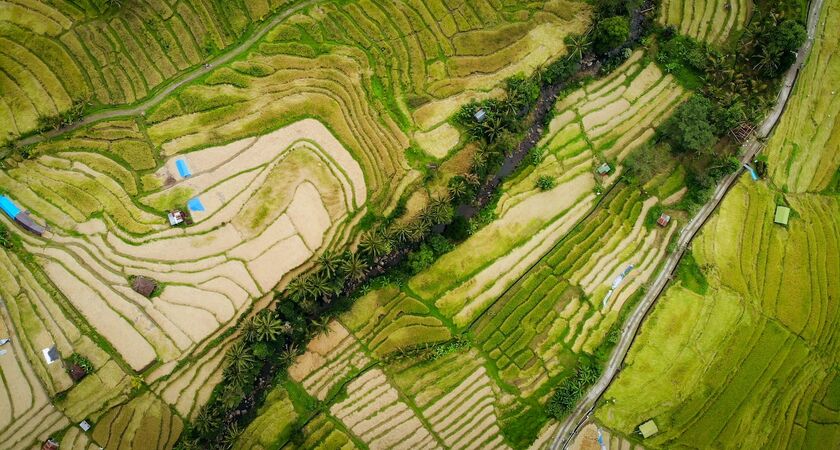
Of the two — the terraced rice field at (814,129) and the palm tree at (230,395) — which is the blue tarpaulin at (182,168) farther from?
the terraced rice field at (814,129)

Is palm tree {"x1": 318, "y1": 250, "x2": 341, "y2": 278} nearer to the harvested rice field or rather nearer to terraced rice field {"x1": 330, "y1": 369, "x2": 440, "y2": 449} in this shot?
the harvested rice field

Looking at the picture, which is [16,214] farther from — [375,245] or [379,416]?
[379,416]

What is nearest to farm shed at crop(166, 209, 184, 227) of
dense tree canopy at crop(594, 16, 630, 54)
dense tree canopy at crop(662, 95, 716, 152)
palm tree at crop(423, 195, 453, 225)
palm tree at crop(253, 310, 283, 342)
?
palm tree at crop(253, 310, 283, 342)

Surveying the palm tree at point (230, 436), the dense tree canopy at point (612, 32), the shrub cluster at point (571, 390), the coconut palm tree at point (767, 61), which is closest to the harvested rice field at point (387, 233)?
the palm tree at point (230, 436)

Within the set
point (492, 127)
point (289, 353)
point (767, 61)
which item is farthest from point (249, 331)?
point (767, 61)

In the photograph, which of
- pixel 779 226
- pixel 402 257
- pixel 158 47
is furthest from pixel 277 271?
pixel 779 226

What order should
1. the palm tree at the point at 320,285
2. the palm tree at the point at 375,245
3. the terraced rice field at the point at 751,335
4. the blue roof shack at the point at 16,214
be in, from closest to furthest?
1. the blue roof shack at the point at 16,214
2. the palm tree at the point at 320,285
3. the palm tree at the point at 375,245
4. the terraced rice field at the point at 751,335
